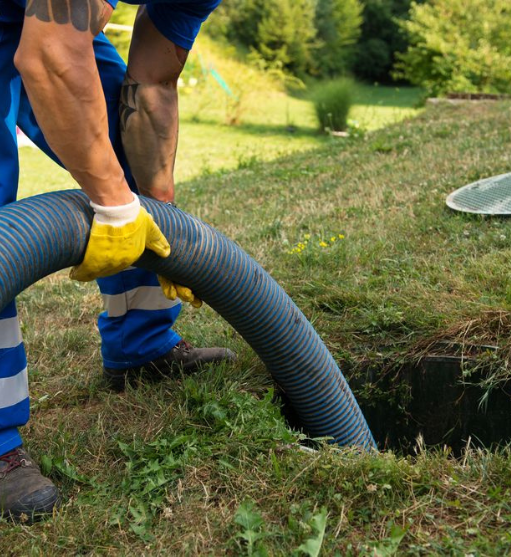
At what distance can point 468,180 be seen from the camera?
509 cm

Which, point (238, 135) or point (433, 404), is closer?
point (433, 404)

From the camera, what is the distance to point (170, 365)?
2.83 meters

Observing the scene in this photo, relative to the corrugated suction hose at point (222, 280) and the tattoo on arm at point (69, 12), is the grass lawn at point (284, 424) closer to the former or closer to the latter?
the corrugated suction hose at point (222, 280)

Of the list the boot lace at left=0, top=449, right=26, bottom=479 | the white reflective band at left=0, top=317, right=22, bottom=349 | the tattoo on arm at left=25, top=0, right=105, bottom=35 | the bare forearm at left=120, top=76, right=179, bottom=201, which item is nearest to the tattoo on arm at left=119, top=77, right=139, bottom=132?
the bare forearm at left=120, top=76, right=179, bottom=201

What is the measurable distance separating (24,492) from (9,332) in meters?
0.50

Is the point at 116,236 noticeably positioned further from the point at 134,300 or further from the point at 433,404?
the point at 433,404

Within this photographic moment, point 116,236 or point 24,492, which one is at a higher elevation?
point 116,236

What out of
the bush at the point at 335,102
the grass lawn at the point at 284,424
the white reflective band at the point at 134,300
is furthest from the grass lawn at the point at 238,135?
the white reflective band at the point at 134,300

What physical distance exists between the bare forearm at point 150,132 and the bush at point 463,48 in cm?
1231

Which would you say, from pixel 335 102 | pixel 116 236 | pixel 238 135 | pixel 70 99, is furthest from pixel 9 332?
pixel 238 135

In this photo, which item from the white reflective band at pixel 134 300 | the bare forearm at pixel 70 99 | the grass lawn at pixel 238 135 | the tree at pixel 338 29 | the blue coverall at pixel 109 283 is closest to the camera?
the bare forearm at pixel 70 99

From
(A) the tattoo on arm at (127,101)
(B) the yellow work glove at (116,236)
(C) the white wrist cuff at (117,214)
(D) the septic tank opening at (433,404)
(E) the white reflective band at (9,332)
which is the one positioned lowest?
(D) the septic tank opening at (433,404)

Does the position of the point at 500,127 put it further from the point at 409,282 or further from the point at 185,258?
the point at 185,258

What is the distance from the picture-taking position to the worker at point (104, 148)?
1.87m
